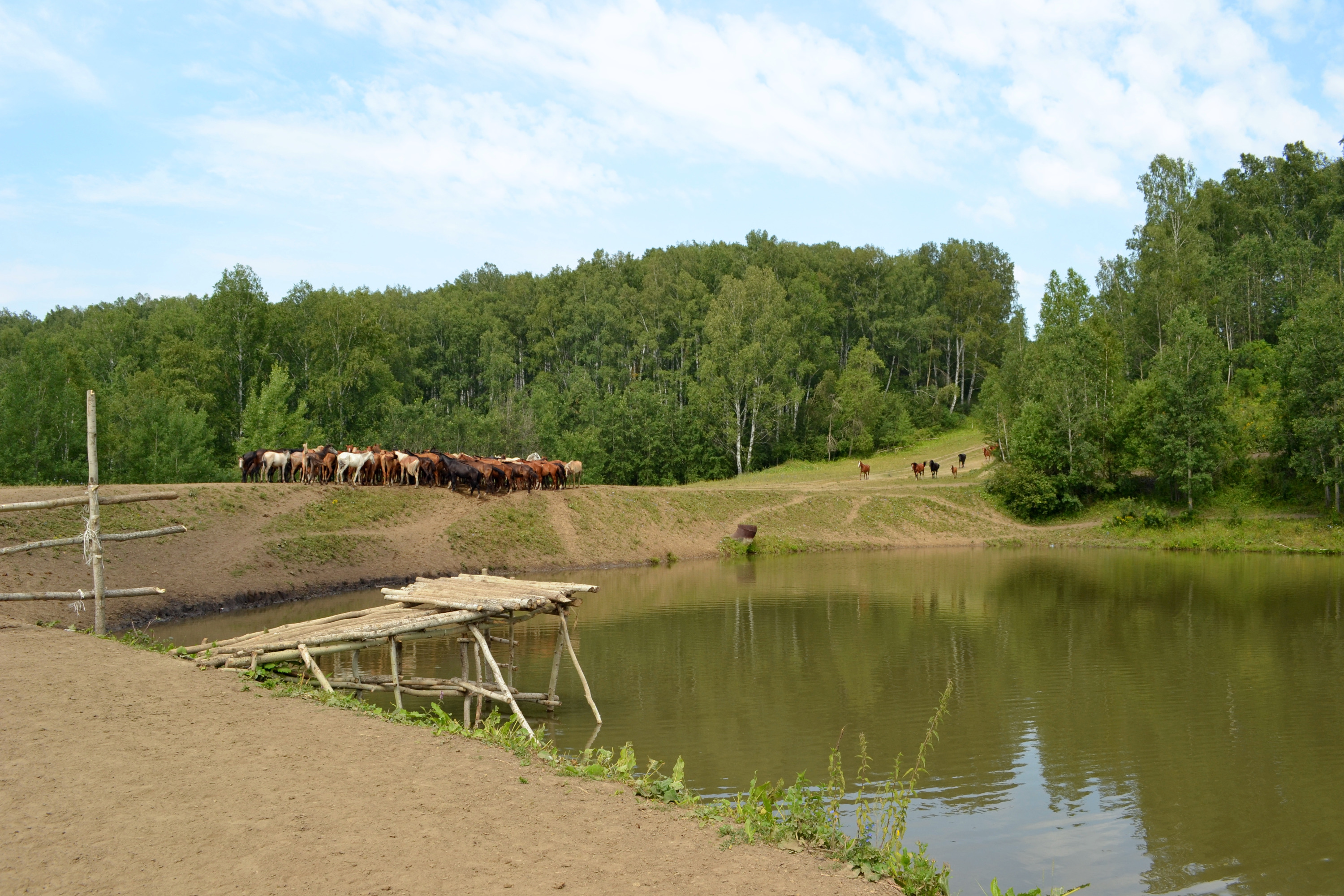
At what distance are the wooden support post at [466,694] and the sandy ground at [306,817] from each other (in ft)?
7.31

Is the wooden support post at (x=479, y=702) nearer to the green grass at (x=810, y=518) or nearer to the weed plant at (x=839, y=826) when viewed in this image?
the weed plant at (x=839, y=826)

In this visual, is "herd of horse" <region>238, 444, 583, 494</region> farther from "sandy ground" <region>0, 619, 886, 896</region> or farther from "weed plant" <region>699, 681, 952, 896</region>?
"weed plant" <region>699, 681, 952, 896</region>

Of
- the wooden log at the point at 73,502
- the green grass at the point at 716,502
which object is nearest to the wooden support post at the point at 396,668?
the wooden log at the point at 73,502

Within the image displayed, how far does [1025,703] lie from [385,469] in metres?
27.9

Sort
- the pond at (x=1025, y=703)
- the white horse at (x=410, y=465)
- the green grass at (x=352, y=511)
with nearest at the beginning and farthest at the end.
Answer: the pond at (x=1025, y=703) < the green grass at (x=352, y=511) < the white horse at (x=410, y=465)

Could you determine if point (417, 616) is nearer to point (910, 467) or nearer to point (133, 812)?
point (133, 812)

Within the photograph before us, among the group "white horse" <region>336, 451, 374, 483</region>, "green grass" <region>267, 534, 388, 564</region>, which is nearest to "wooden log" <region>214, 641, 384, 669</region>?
"green grass" <region>267, 534, 388, 564</region>

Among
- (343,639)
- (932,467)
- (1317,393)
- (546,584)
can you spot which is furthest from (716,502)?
(343,639)

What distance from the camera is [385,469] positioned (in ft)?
120

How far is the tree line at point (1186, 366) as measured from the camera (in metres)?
41.8

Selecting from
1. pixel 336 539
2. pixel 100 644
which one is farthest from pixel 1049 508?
pixel 100 644

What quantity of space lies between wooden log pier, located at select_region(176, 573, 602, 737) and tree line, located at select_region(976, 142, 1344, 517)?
3691 cm

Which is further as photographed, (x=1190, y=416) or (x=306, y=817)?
(x=1190, y=416)

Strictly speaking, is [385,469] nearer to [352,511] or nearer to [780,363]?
[352,511]
